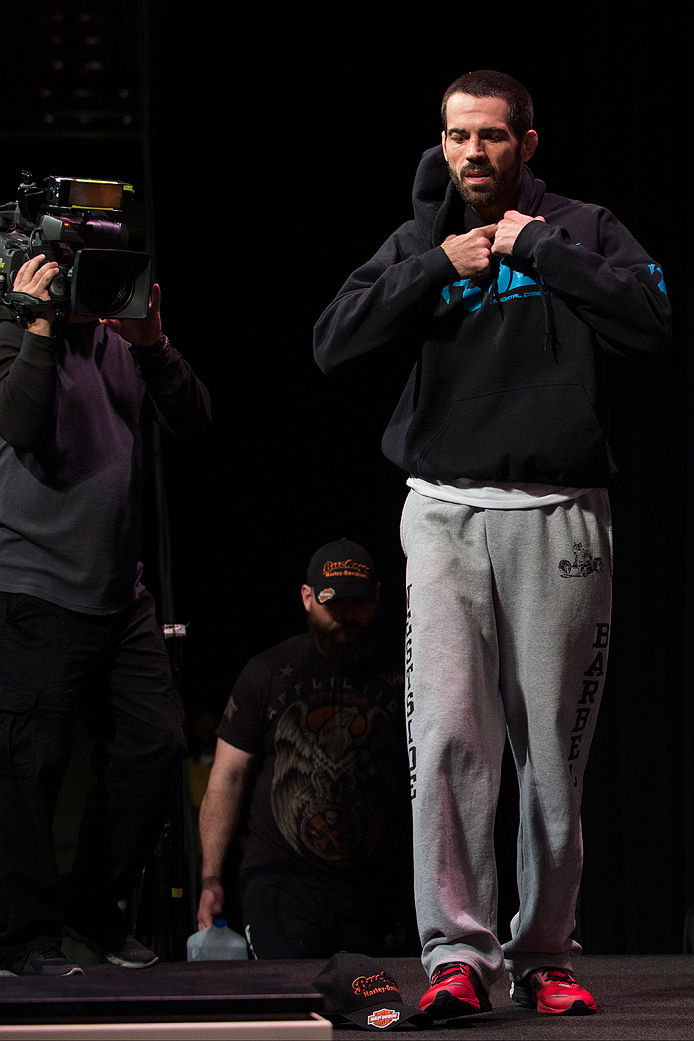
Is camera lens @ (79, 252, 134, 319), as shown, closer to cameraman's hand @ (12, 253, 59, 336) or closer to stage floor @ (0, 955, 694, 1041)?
cameraman's hand @ (12, 253, 59, 336)

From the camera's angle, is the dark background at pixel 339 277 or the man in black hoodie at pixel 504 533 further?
the dark background at pixel 339 277

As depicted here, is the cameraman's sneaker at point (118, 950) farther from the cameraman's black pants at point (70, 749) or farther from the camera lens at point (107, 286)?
the camera lens at point (107, 286)

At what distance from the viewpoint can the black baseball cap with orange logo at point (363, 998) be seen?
4.91 ft

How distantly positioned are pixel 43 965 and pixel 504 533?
103 centimetres

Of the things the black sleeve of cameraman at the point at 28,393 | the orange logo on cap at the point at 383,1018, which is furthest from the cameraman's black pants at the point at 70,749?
the orange logo on cap at the point at 383,1018

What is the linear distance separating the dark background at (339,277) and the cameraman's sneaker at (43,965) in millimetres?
1322

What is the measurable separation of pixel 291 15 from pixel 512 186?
1.81 metres

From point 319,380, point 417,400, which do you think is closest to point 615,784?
point 319,380

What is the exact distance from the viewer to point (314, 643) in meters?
3.21

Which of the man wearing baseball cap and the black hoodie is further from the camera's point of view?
the man wearing baseball cap

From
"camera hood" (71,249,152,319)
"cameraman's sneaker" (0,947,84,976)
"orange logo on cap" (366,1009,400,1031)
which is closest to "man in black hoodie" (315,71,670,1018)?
"orange logo on cap" (366,1009,400,1031)

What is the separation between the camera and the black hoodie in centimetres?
168

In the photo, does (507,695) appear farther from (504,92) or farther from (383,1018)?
(504,92)

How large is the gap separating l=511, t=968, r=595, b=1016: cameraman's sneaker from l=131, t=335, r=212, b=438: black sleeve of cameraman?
119cm
